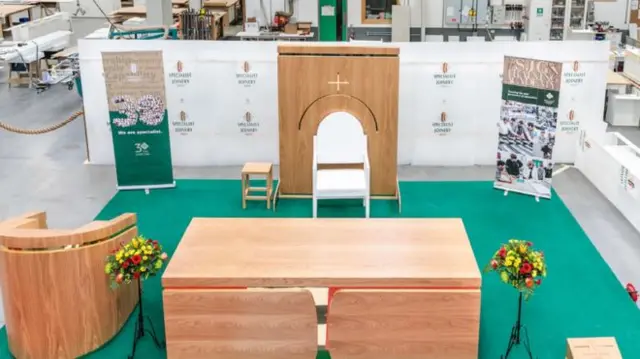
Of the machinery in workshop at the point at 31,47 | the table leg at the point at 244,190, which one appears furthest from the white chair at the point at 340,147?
the machinery in workshop at the point at 31,47

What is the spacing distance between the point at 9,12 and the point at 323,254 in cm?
1285

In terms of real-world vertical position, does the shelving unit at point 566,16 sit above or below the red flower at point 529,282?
above

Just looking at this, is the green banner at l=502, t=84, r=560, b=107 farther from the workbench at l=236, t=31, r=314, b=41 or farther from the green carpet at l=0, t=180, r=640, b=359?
the workbench at l=236, t=31, r=314, b=41

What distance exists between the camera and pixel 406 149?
8.99 m

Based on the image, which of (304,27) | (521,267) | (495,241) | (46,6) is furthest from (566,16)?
(46,6)

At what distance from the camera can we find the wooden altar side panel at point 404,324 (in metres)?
4.66

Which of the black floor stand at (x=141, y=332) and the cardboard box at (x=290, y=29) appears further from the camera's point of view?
the cardboard box at (x=290, y=29)

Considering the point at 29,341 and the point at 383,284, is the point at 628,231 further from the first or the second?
the point at 29,341

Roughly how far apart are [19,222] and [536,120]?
4.97 meters

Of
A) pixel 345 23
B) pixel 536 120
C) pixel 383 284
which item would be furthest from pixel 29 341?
pixel 345 23

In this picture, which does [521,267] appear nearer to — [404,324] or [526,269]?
[526,269]

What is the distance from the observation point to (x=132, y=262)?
16.0ft

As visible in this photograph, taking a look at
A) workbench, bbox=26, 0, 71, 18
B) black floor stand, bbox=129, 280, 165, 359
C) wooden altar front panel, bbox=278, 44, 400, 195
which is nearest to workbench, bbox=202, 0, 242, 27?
workbench, bbox=26, 0, 71, 18

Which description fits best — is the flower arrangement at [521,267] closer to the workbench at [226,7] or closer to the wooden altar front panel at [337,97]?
the wooden altar front panel at [337,97]
